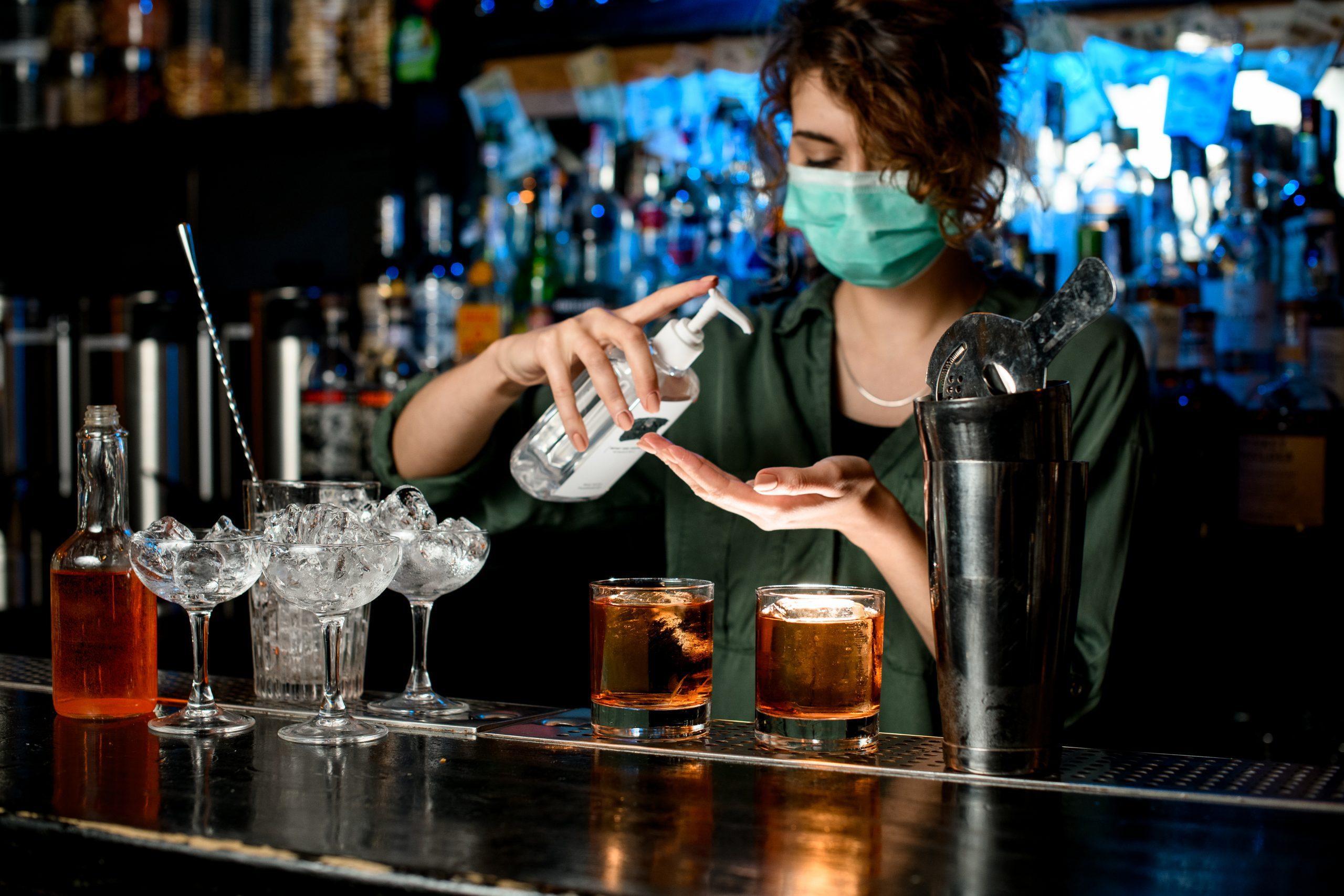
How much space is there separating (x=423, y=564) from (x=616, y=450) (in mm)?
230

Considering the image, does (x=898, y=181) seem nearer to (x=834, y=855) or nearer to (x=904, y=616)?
(x=904, y=616)

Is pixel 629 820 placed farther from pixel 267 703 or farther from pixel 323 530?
pixel 267 703

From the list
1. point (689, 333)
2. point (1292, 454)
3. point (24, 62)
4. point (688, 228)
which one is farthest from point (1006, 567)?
point (24, 62)

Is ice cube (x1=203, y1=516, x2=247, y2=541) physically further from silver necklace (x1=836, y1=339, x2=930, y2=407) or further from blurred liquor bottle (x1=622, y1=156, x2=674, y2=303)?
blurred liquor bottle (x1=622, y1=156, x2=674, y2=303)

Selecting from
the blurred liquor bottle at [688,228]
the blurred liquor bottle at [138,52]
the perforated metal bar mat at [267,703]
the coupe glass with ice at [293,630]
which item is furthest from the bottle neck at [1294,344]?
the blurred liquor bottle at [138,52]

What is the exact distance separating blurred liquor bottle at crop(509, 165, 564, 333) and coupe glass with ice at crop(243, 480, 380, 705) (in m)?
1.26

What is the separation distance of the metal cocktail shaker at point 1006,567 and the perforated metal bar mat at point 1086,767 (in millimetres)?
32

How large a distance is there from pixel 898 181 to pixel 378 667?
3.95ft

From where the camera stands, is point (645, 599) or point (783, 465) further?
point (783, 465)

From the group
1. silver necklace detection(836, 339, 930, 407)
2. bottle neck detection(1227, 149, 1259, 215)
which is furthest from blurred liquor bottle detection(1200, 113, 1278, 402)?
silver necklace detection(836, 339, 930, 407)

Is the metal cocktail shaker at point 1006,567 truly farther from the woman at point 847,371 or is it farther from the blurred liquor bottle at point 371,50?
the blurred liquor bottle at point 371,50

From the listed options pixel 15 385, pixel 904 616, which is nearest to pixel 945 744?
pixel 904 616

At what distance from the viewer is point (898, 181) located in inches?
56.3

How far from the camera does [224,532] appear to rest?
974 millimetres
